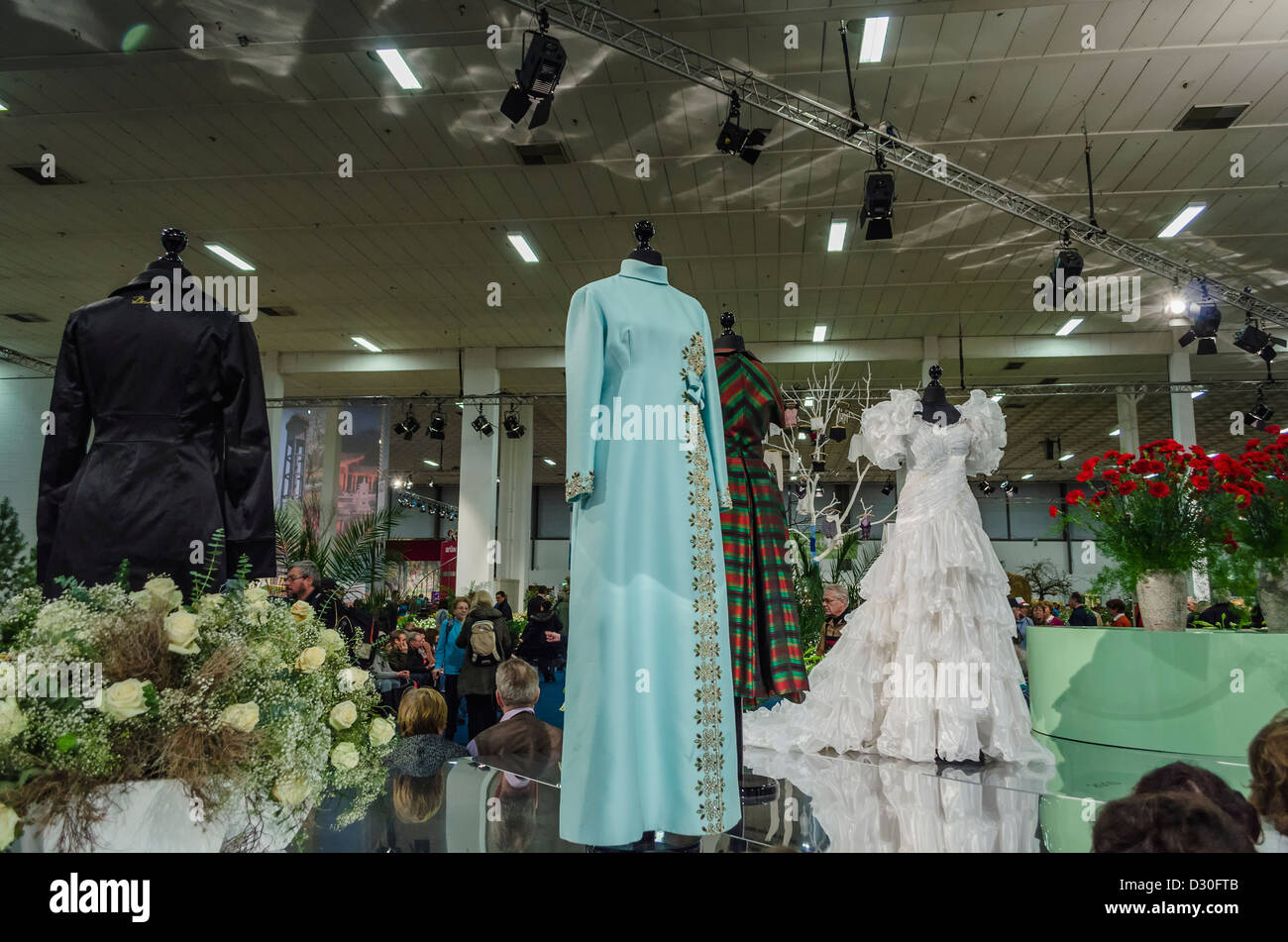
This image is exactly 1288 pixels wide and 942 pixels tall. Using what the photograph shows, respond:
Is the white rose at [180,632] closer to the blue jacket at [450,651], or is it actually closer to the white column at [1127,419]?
the blue jacket at [450,651]

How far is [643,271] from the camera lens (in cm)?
244

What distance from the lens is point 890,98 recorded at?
6.58m

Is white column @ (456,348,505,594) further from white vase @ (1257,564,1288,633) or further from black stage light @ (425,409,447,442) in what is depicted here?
white vase @ (1257,564,1288,633)

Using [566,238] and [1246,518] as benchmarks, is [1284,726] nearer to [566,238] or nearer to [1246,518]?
[1246,518]

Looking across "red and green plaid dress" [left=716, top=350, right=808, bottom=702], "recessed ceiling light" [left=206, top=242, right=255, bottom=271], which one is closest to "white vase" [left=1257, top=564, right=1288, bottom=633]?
"red and green plaid dress" [left=716, top=350, right=808, bottom=702]

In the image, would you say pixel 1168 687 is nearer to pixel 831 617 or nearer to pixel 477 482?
pixel 831 617

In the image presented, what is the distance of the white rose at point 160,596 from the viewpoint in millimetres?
1639

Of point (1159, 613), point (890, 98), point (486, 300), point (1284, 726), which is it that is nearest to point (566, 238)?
point (486, 300)

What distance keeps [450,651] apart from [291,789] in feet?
17.4

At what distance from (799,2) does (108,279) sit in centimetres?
894

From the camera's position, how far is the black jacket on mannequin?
2.06 meters

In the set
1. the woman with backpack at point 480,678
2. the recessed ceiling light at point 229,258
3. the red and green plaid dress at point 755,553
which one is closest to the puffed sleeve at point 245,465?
the red and green plaid dress at point 755,553

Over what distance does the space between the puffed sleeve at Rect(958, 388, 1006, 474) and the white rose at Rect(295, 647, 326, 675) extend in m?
3.35

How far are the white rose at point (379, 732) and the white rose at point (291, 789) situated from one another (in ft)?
0.78
